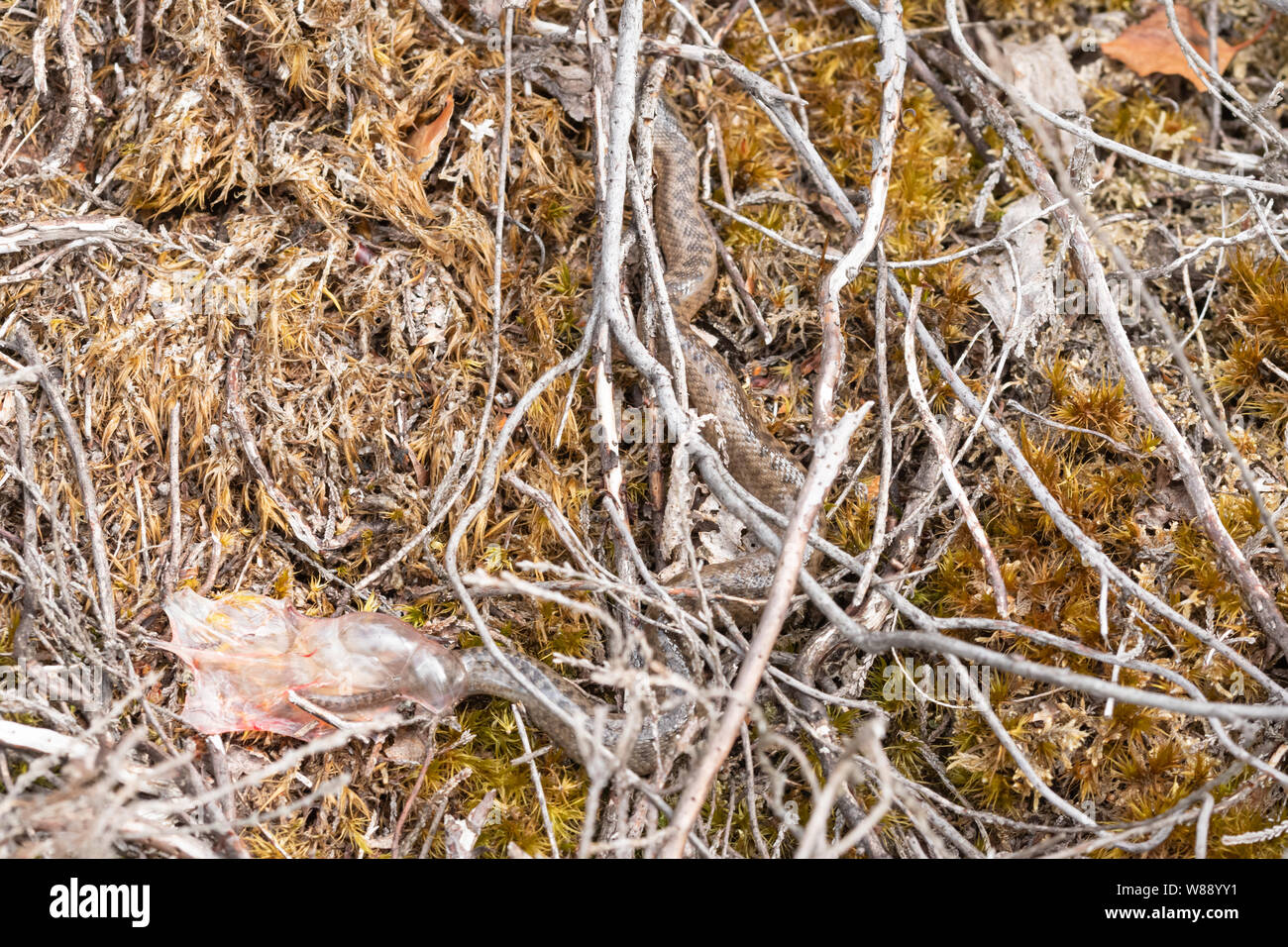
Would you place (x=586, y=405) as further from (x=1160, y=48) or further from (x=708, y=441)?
(x=1160, y=48)

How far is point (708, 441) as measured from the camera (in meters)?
4.04

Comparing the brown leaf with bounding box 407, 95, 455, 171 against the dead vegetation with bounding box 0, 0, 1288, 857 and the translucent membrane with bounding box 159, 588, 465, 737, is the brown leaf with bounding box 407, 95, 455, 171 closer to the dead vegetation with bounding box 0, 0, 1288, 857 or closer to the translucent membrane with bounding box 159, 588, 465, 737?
the dead vegetation with bounding box 0, 0, 1288, 857

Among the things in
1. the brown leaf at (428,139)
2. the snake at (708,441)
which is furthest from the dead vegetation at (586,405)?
the snake at (708,441)

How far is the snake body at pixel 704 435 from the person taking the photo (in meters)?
3.46

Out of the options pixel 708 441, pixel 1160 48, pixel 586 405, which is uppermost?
pixel 1160 48

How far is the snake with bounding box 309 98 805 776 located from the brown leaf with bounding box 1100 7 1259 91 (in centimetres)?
214

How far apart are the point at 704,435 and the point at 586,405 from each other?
534 millimetres

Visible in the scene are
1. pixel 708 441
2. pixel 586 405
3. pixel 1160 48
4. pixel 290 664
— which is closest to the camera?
pixel 290 664

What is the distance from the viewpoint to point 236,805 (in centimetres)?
319

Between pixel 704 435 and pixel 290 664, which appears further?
pixel 704 435

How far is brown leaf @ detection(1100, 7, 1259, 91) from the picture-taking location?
4.45 m

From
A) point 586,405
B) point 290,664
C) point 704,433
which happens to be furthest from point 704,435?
point 290,664

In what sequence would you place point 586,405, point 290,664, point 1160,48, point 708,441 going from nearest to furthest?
point 290,664 → point 586,405 → point 708,441 → point 1160,48
